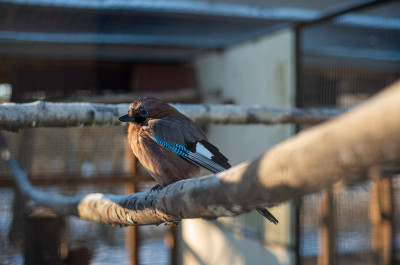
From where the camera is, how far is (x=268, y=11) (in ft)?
12.4

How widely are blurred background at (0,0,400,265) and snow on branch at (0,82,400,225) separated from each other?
215cm

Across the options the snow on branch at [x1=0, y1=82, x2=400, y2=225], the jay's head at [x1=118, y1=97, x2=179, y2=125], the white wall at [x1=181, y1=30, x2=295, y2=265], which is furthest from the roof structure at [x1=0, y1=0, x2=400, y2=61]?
the snow on branch at [x1=0, y1=82, x2=400, y2=225]

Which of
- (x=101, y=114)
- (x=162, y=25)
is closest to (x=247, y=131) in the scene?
(x=162, y=25)

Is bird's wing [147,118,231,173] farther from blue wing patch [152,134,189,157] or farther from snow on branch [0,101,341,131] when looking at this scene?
snow on branch [0,101,341,131]

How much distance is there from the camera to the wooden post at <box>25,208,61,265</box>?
4.07m

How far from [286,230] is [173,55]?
2.31 metres

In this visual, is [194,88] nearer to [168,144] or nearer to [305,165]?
[168,144]

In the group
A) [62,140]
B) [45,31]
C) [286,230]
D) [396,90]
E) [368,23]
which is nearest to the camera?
[396,90]

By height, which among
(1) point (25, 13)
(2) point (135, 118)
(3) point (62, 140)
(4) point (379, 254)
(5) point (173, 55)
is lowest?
(4) point (379, 254)

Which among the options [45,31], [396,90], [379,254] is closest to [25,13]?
[45,31]

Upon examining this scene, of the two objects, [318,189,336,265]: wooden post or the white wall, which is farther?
the white wall

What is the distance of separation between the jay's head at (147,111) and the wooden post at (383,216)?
2049 mm

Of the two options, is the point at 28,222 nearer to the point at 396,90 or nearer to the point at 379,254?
the point at 379,254

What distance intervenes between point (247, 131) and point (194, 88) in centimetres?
115
